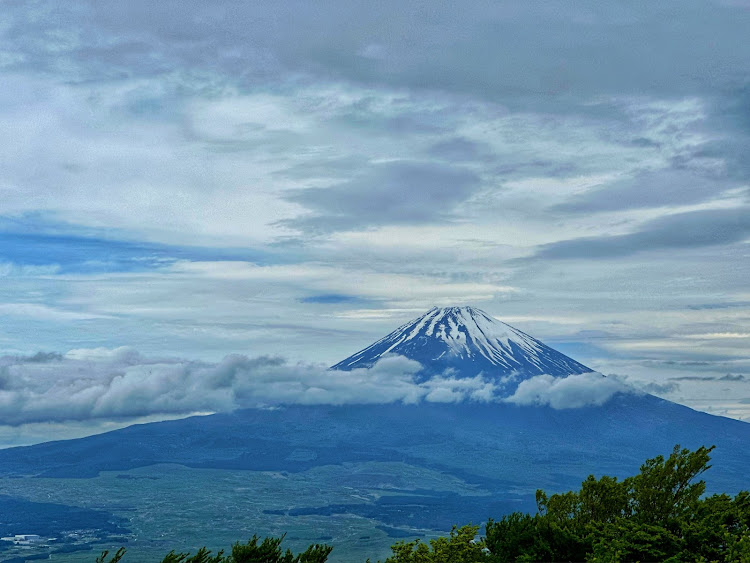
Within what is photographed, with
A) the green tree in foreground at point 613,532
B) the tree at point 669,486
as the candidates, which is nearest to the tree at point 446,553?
the green tree in foreground at point 613,532

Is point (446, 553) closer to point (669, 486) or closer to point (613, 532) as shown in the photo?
point (613, 532)

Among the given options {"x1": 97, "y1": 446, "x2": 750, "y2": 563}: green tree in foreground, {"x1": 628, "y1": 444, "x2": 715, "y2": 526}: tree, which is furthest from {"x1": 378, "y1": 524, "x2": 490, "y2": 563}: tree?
{"x1": 628, "y1": 444, "x2": 715, "y2": 526}: tree

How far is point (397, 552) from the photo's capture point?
1104 inches

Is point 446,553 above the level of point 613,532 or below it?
below

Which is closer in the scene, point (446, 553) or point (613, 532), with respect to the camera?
point (613, 532)

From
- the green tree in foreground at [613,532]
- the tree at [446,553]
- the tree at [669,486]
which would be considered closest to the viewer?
the green tree in foreground at [613,532]

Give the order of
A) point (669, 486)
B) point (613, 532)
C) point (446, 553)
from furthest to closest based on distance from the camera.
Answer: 1. point (669, 486)
2. point (446, 553)
3. point (613, 532)

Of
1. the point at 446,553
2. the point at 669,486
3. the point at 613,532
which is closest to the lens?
the point at 613,532

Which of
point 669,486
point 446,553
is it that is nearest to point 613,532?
point 669,486

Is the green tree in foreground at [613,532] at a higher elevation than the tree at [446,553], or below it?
higher

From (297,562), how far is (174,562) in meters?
4.96

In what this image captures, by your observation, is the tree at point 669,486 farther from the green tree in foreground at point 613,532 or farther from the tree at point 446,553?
the tree at point 446,553

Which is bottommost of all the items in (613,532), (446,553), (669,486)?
(446,553)

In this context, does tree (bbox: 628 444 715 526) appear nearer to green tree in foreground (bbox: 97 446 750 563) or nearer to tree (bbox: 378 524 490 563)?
green tree in foreground (bbox: 97 446 750 563)
